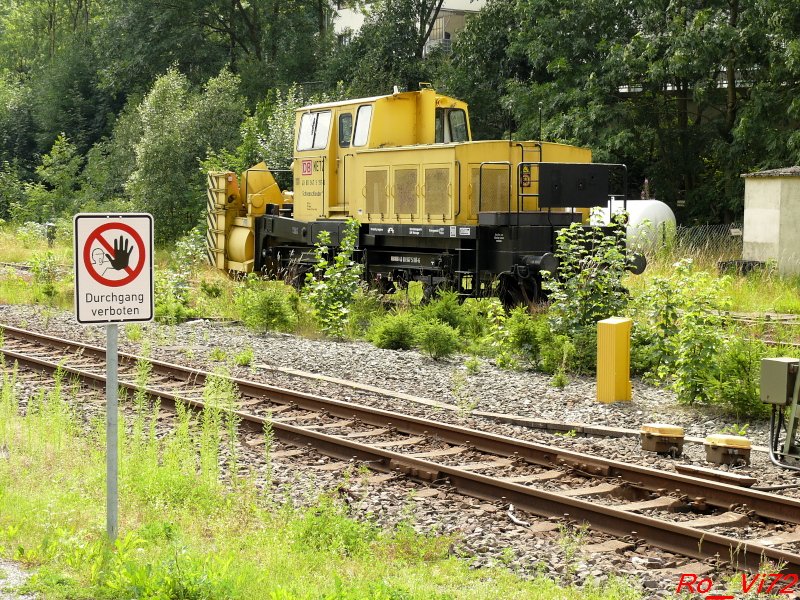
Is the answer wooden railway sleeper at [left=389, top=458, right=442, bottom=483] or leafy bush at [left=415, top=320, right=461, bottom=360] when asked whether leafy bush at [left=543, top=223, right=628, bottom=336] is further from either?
wooden railway sleeper at [left=389, top=458, right=442, bottom=483]

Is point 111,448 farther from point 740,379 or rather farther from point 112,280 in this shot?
point 740,379

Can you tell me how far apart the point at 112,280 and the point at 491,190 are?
11.8 meters

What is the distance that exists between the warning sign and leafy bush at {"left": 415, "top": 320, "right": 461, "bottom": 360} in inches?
317

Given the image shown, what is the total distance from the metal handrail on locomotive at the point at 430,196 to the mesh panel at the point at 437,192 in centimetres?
2

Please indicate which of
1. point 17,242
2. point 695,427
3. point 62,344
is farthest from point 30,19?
point 695,427

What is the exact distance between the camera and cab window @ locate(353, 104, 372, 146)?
1897 cm

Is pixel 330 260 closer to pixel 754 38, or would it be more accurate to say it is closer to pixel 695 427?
pixel 695 427

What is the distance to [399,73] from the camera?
126 feet

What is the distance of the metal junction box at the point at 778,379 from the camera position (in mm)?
6641

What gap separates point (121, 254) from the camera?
591cm

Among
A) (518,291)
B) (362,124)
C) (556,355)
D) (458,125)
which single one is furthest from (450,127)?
(556,355)

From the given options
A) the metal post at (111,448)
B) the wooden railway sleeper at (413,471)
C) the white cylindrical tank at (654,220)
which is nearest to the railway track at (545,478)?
the wooden railway sleeper at (413,471)

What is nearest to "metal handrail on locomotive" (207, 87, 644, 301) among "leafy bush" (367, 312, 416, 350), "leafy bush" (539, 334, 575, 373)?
"leafy bush" (367, 312, 416, 350)

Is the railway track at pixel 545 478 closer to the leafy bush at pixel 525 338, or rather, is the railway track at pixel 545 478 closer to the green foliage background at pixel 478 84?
the leafy bush at pixel 525 338
